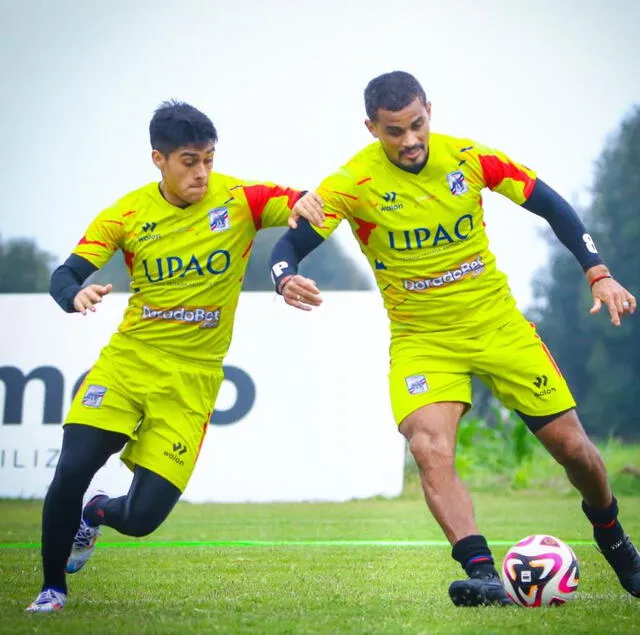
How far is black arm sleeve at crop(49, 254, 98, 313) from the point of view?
548 cm

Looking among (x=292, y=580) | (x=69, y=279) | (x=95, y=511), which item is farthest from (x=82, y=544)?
(x=69, y=279)

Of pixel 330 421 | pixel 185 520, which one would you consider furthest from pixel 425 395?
pixel 330 421

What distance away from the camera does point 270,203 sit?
6043mm

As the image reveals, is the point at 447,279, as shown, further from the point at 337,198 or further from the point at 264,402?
the point at 264,402

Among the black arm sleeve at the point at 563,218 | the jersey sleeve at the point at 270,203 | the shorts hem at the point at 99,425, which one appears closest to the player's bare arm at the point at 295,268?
the jersey sleeve at the point at 270,203

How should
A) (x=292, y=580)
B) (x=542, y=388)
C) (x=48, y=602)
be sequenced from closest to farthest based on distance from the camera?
(x=48, y=602), (x=542, y=388), (x=292, y=580)

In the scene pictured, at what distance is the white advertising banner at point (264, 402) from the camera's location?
15234 millimetres

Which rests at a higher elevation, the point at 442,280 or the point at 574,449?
the point at 442,280

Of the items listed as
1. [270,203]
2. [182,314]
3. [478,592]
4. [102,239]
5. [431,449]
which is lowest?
[478,592]

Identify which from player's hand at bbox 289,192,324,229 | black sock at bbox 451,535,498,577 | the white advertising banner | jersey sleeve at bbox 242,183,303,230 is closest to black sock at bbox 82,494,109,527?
jersey sleeve at bbox 242,183,303,230

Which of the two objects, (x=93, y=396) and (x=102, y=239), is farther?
(x=102, y=239)

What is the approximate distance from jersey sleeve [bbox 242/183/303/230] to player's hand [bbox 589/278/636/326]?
1.61 metres

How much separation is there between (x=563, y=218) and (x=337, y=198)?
1.19 m

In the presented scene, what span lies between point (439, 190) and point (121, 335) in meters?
1.82
